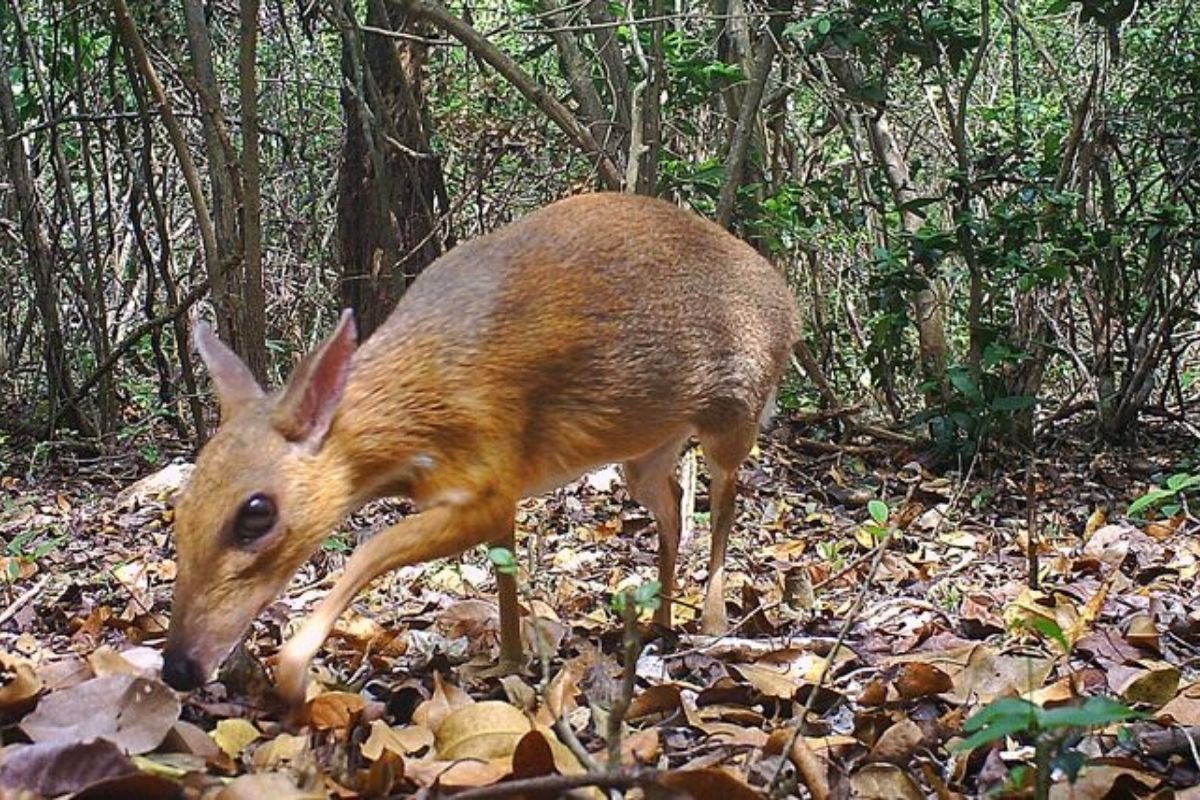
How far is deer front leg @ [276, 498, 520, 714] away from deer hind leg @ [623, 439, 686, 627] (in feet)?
3.61

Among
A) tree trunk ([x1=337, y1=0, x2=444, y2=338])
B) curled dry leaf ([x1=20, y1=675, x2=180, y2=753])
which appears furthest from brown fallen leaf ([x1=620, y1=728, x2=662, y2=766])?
tree trunk ([x1=337, y1=0, x2=444, y2=338])

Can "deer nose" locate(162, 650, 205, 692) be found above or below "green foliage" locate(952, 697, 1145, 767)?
below


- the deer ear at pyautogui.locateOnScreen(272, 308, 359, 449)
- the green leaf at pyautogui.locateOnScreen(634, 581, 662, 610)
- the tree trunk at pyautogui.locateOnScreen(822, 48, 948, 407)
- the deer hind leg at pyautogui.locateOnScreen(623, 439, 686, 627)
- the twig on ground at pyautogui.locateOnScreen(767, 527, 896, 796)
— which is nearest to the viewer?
the twig on ground at pyautogui.locateOnScreen(767, 527, 896, 796)

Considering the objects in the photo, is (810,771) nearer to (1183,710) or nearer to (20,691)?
(1183,710)

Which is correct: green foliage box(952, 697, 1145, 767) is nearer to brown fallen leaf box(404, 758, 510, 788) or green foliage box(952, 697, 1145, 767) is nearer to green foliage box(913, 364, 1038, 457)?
brown fallen leaf box(404, 758, 510, 788)

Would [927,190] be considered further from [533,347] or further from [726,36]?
[533,347]

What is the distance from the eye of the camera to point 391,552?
11.0ft

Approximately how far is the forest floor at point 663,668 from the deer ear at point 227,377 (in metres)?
0.59

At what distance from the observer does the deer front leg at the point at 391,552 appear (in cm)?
296

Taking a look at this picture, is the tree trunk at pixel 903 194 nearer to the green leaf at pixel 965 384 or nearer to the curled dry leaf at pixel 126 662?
the green leaf at pixel 965 384

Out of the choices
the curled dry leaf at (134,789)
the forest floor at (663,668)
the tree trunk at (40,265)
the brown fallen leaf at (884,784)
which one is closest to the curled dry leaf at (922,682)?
the forest floor at (663,668)

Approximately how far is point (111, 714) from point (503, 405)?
1.32 meters

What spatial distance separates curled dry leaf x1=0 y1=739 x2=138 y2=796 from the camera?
7.43ft

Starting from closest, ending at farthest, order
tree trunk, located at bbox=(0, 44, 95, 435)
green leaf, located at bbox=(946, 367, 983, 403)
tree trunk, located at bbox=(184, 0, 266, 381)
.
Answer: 1. tree trunk, located at bbox=(184, 0, 266, 381)
2. green leaf, located at bbox=(946, 367, 983, 403)
3. tree trunk, located at bbox=(0, 44, 95, 435)
